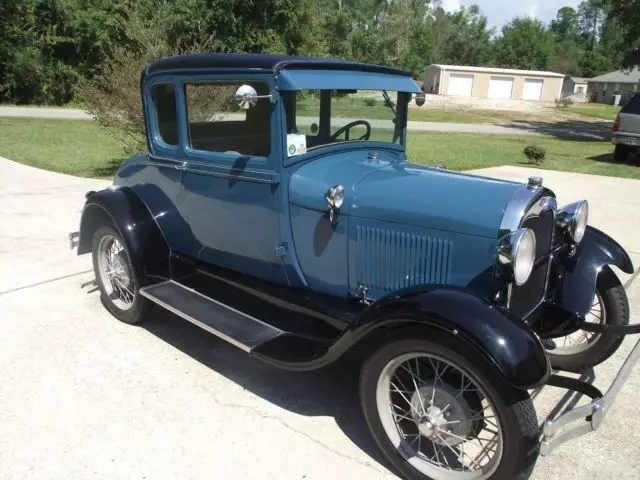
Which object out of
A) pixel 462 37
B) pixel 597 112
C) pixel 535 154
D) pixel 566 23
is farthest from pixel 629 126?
pixel 566 23

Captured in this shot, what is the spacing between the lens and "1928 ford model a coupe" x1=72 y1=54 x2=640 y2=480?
2209 mm

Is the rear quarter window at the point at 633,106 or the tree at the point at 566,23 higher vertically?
the tree at the point at 566,23

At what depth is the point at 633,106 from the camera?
12.7 meters

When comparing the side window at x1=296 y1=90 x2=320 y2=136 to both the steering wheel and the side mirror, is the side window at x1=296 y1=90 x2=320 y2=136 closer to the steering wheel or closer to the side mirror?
the steering wheel

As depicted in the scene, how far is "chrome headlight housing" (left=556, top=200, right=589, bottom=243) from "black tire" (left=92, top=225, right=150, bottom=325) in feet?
9.39

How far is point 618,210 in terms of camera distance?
7.80 meters

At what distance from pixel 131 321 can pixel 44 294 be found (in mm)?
1115

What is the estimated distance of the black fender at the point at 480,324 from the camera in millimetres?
2031

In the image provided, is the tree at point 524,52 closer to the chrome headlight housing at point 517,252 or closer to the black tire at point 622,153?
the black tire at point 622,153

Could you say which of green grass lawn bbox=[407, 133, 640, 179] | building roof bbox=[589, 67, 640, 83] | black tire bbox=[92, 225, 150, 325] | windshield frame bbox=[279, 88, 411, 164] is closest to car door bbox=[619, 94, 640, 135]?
green grass lawn bbox=[407, 133, 640, 179]

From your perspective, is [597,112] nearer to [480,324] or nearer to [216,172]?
[216,172]

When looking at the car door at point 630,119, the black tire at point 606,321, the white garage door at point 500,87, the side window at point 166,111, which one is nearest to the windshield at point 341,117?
the side window at point 166,111

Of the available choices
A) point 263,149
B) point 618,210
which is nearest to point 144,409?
point 263,149

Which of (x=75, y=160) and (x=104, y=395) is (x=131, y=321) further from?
(x=75, y=160)
